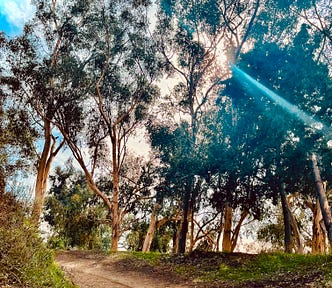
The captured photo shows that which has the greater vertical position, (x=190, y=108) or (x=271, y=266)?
(x=190, y=108)

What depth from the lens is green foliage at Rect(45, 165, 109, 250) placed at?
29.0 m

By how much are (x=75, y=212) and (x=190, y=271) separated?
19834mm

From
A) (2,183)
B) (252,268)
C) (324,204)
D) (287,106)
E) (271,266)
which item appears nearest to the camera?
(2,183)

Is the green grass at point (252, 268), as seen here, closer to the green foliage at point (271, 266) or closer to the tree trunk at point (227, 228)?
the green foliage at point (271, 266)

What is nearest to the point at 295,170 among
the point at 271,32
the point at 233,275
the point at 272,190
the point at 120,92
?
the point at 272,190

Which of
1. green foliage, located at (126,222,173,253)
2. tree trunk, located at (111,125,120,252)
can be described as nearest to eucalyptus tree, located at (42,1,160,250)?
tree trunk, located at (111,125,120,252)

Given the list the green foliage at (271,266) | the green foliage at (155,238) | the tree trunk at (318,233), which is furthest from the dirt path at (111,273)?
the green foliage at (155,238)

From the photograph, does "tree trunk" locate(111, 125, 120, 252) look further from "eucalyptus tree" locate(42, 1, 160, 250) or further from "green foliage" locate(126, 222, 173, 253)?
"green foliage" locate(126, 222, 173, 253)

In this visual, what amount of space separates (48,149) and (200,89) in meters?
9.56

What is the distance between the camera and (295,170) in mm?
13719

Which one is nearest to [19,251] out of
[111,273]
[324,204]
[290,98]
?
[111,273]

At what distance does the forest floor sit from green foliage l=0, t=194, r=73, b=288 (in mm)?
3630

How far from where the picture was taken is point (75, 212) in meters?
30.2

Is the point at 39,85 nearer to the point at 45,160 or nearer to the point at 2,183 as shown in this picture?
the point at 45,160
